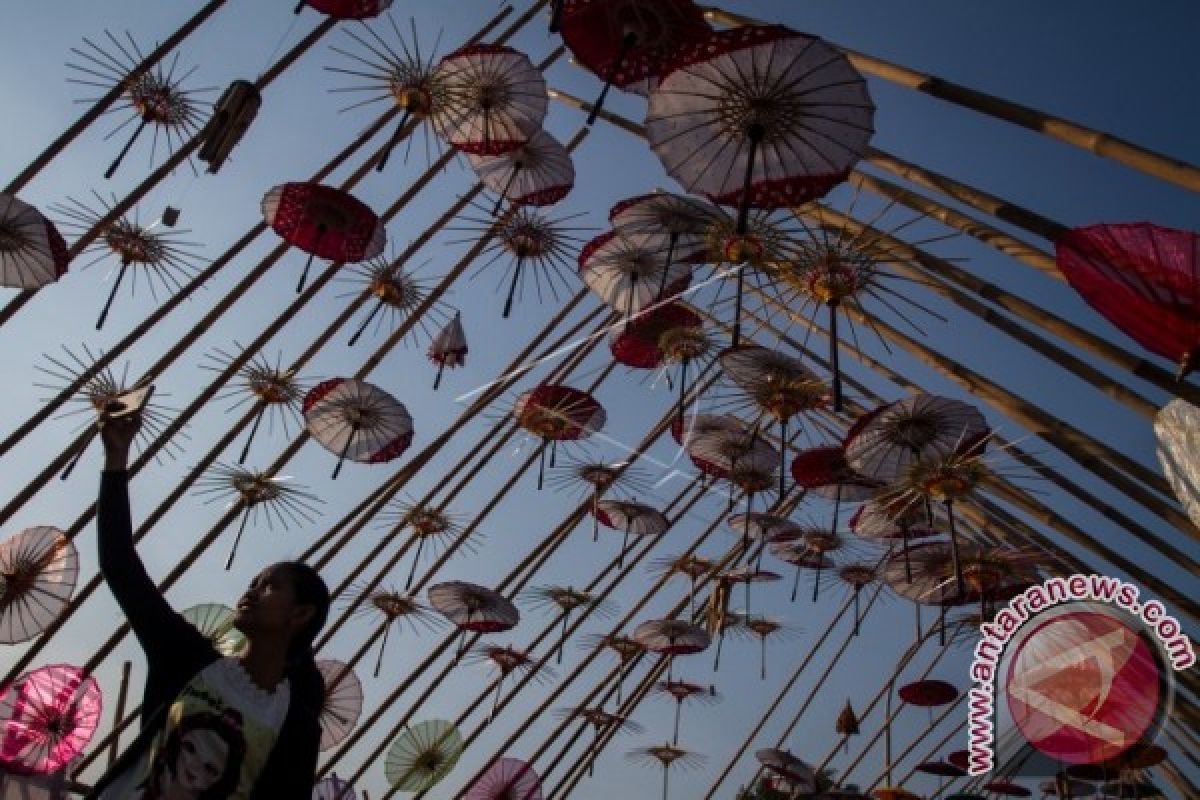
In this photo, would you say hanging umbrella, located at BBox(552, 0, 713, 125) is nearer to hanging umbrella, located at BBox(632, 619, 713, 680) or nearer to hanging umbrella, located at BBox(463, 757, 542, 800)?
hanging umbrella, located at BBox(632, 619, 713, 680)

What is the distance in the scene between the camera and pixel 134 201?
9.65 m

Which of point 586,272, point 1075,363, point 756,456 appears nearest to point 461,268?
point 586,272

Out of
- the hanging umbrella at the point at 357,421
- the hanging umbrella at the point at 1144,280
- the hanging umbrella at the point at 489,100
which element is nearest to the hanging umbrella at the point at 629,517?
the hanging umbrella at the point at 357,421

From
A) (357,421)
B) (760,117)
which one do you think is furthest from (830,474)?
(760,117)

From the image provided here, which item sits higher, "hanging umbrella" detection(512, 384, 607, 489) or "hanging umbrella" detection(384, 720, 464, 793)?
"hanging umbrella" detection(512, 384, 607, 489)

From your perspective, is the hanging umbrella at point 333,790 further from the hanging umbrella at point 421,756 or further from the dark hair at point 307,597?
the dark hair at point 307,597

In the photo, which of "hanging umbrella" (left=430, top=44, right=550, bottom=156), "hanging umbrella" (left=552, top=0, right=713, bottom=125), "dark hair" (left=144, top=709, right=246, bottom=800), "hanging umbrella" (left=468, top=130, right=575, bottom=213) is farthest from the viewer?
"hanging umbrella" (left=468, top=130, right=575, bottom=213)

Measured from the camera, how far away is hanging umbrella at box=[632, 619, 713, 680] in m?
16.8

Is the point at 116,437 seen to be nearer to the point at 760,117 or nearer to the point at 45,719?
the point at 760,117

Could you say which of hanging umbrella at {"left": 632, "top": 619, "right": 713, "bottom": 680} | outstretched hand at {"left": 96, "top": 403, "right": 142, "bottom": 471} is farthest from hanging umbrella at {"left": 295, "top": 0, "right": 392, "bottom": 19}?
hanging umbrella at {"left": 632, "top": 619, "right": 713, "bottom": 680}

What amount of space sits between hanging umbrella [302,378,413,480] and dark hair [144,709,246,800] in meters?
9.92

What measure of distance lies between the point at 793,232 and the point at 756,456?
504 centimetres

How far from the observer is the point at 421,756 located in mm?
16125

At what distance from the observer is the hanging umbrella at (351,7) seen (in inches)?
334
